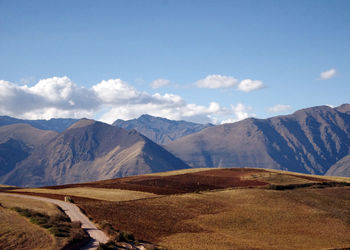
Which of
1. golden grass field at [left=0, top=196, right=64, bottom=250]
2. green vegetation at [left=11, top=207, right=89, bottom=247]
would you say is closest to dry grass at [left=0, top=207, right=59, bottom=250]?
golden grass field at [left=0, top=196, right=64, bottom=250]

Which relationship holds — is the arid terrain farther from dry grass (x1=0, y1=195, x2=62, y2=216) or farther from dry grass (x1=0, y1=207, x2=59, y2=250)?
dry grass (x1=0, y1=207, x2=59, y2=250)

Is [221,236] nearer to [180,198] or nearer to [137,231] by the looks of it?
[137,231]

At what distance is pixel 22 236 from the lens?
46469 mm

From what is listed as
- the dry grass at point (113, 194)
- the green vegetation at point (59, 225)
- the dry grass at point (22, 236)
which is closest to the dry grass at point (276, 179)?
the dry grass at point (113, 194)

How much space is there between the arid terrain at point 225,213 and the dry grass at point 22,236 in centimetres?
978

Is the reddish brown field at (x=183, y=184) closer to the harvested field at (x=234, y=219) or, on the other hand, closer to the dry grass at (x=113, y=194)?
the dry grass at (x=113, y=194)

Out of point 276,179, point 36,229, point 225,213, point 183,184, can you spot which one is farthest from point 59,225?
point 276,179

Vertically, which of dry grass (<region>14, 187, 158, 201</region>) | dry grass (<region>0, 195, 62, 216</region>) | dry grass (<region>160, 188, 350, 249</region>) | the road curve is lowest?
dry grass (<region>160, 188, 350, 249</region>)

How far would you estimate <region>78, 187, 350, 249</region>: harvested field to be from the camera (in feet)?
192

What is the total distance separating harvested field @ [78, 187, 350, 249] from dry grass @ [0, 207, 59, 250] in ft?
41.6

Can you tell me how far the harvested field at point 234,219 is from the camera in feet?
192

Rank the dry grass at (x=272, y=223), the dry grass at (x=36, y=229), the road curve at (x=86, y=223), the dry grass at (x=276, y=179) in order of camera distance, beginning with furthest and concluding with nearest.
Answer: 1. the dry grass at (x=276, y=179)
2. the dry grass at (x=272, y=223)
3. the road curve at (x=86, y=223)
4. the dry grass at (x=36, y=229)

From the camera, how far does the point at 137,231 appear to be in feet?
194

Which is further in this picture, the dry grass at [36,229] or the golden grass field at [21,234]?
the dry grass at [36,229]
